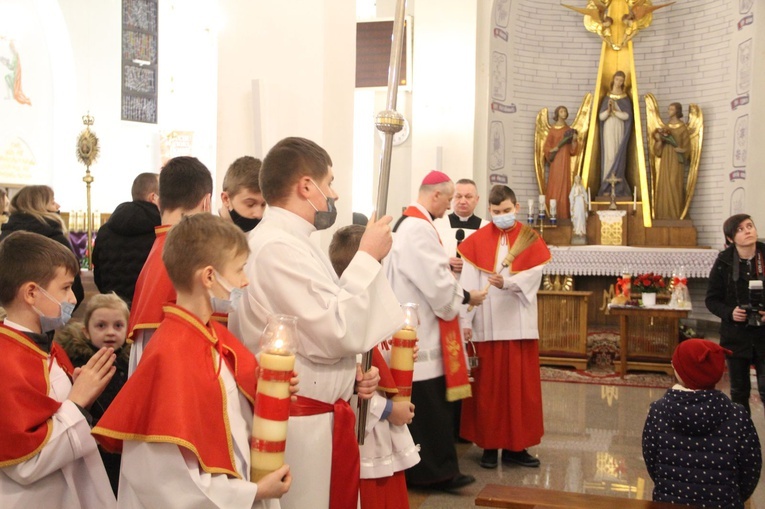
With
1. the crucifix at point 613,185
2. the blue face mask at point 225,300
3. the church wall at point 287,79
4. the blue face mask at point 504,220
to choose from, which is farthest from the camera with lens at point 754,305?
the crucifix at point 613,185

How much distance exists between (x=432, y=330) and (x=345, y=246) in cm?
199

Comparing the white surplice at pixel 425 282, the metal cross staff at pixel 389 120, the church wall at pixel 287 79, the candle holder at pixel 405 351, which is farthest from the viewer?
the white surplice at pixel 425 282

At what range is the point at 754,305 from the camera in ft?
19.6

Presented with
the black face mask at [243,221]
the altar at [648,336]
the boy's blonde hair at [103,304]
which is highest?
the black face mask at [243,221]

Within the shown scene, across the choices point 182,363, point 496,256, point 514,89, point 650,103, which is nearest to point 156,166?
point 514,89

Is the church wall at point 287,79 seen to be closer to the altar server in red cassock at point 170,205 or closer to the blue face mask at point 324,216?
the altar server in red cassock at point 170,205

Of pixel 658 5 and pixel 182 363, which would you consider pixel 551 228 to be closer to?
pixel 658 5

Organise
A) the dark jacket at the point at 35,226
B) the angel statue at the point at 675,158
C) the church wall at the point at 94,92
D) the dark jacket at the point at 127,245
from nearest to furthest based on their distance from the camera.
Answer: the dark jacket at the point at 127,245 < the dark jacket at the point at 35,226 < the angel statue at the point at 675,158 < the church wall at the point at 94,92

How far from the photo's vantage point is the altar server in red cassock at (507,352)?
5895mm

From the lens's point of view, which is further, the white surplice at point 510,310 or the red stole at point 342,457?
the white surplice at point 510,310

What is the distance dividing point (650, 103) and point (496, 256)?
8241mm

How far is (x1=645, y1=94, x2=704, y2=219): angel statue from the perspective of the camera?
12.8 meters

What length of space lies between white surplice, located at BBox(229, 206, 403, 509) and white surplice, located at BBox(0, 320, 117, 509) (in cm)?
56

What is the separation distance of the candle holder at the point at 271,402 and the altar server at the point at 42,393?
594mm
